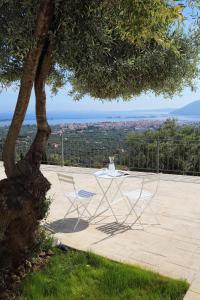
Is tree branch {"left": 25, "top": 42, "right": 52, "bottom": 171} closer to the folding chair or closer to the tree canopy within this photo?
the tree canopy

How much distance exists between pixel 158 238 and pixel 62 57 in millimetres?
2690

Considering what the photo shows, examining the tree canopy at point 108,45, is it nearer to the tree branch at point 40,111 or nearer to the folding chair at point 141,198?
the tree branch at point 40,111

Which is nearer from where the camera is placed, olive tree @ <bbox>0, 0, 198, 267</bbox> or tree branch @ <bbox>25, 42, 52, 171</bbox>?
olive tree @ <bbox>0, 0, 198, 267</bbox>

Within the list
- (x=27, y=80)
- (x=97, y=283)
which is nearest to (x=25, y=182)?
(x=27, y=80)

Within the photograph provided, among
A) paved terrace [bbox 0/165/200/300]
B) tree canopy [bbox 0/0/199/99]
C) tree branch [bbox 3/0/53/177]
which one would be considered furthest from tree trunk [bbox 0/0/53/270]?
paved terrace [bbox 0/165/200/300]

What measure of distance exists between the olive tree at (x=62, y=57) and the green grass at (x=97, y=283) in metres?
0.35

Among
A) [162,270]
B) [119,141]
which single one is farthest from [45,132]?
[119,141]

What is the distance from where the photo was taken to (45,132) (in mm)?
3754

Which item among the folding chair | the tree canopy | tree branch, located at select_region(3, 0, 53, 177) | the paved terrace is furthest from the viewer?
the folding chair

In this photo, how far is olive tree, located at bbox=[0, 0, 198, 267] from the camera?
122 inches

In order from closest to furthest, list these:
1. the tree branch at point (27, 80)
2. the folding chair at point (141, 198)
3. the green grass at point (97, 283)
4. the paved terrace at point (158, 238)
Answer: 1. the tree branch at point (27, 80)
2. the green grass at point (97, 283)
3. the paved terrace at point (158, 238)
4. the folding chair at point (141, 198)

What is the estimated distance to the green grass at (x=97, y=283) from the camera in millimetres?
3277

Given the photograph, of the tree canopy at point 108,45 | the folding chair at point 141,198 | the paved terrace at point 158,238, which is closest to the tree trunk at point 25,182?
the tree canopy at point 108,45

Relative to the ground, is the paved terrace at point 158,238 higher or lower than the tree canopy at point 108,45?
lower
